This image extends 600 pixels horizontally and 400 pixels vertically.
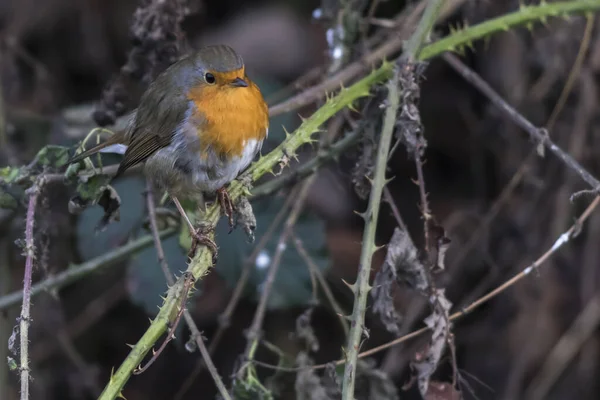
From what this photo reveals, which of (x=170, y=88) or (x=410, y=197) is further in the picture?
(x=410, y=197)

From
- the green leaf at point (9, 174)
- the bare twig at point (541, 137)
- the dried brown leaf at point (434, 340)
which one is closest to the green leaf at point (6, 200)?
the green leaf at point (9, 174)

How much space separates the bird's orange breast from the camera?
2.67 metres

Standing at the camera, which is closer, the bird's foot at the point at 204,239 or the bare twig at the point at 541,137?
the bird's foot at the point at 204,239

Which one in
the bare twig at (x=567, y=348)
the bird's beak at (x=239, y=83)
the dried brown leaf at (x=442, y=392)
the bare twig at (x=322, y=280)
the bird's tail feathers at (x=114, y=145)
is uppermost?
the bird's beak at (x=239, y=83)

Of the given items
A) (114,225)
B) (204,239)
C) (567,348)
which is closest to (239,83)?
(204,239)

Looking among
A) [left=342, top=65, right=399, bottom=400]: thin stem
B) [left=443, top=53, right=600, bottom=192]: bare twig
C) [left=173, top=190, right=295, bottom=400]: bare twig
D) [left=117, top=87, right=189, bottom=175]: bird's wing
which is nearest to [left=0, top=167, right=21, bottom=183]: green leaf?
[left=117, top=87, right=189, bottom=175]: bird's wing

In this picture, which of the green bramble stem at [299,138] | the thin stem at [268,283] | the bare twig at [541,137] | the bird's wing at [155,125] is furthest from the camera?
the bird's wing at [155,125]

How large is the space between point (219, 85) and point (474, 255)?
165 centimetres

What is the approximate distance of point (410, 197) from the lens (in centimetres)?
445

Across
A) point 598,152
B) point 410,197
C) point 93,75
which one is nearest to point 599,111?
point 598,152

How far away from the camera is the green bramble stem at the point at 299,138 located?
1837mm

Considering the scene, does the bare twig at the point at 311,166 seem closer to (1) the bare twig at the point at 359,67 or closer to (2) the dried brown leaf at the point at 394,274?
(1) the bare twig at the point at 359,67

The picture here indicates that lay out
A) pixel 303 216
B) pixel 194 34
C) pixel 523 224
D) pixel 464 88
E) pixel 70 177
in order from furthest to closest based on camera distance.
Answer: pixel 194 34, pixel 464 88, pixel 523 224, pixel 303 216, pixel 70 177

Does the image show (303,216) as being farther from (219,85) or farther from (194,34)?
(194,34)
